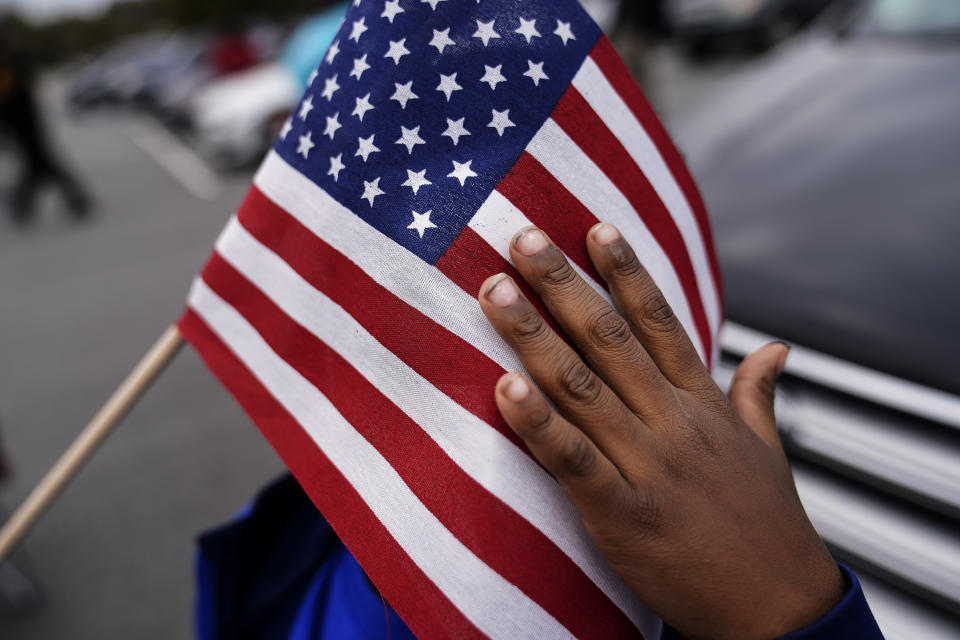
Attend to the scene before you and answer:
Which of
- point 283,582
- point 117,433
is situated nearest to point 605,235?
point 283,582

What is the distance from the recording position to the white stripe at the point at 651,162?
1.17m

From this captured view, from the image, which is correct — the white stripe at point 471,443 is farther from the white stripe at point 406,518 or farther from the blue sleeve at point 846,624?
the blue sleeve at point 846,624

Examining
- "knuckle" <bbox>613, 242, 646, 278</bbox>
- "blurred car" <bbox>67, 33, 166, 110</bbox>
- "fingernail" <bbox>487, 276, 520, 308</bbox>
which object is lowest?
"knuckle" <bbox>613, 242, 646, 278</bbox>

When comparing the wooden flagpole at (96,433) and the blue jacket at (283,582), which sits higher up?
the wooden flagpole at (96,433)

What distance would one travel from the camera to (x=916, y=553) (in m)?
1.29

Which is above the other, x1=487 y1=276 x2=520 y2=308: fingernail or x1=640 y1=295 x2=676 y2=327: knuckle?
x1=487 y1=276 x2=520 y2=308: fingernail

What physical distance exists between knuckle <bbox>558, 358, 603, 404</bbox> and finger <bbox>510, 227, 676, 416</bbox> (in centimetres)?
4

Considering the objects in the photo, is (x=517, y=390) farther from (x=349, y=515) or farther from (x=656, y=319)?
(x=349, y=515)

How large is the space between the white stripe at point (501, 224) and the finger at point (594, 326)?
7 cm

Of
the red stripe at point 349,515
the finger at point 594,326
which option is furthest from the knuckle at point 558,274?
the red stripe at point 349,515

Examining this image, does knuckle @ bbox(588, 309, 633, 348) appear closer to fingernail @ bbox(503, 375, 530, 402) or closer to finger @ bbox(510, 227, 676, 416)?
finger @ bbox(510, 227, 676, 416)

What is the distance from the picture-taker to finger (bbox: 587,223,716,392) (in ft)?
3.08

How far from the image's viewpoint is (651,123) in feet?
4.07

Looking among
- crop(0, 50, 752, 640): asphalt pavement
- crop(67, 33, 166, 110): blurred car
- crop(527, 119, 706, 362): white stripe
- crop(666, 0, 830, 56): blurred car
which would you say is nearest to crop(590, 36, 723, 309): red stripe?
crop(527, 119, 706, 362): white stripe
